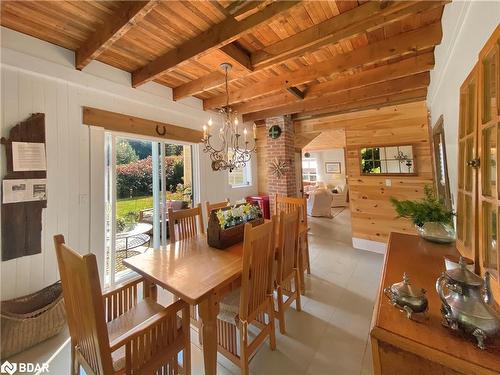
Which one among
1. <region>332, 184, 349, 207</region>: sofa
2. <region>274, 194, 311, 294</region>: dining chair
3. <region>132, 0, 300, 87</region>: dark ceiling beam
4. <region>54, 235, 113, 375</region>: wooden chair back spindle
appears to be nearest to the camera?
<region>54, 235, 113, 375</region>: wooden chair back spindle

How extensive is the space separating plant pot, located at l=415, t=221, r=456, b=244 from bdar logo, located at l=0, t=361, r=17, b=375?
3.26 meters

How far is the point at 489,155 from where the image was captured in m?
0.89

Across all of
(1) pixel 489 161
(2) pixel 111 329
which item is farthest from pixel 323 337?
(1) pixel 489 161

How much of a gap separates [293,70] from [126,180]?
8.57ft

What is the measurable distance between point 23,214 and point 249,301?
217cm

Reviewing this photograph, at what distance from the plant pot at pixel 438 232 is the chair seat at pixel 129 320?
1906 millimetres

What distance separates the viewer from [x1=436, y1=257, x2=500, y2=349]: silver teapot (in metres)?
0.64

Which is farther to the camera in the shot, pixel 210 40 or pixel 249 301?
pixel 210 40

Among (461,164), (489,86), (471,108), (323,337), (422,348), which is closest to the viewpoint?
(422,348)

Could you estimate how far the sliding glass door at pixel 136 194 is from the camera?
2.66 meters

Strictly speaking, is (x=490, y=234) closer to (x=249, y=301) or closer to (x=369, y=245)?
(x=249, y=301)

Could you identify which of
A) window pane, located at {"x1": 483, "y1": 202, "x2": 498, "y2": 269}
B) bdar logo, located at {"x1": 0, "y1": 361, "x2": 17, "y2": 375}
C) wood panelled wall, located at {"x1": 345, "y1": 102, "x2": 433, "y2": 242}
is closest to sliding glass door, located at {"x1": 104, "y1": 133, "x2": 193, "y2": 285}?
bdar logo, located at {"x1": 0, "y1": 361, "x2": 17, "y2": 375}

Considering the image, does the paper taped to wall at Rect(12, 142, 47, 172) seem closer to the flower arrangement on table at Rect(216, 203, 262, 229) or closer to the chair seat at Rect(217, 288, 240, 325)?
the flower arrangement on table at Rect(216, 203, 262, 229)

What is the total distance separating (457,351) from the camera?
0.63m
